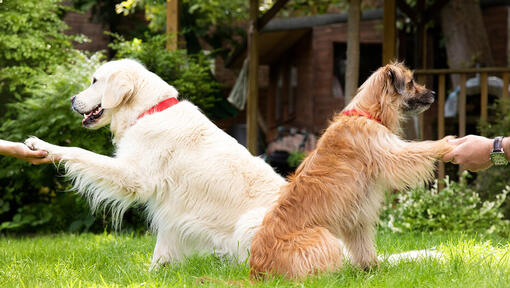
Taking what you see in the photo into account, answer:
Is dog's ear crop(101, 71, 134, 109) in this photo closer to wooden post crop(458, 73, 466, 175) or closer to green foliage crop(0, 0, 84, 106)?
green foliage crop(0, 0, 84, 106)

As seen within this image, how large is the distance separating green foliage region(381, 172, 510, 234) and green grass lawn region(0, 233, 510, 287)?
916 millimetres

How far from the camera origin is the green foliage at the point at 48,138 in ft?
23.0

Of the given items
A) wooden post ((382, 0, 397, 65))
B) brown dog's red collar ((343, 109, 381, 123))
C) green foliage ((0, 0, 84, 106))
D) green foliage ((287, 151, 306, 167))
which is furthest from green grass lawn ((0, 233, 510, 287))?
green foliage ((287, 151, 306, 167))

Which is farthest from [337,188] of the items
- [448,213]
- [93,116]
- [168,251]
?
[448,213]

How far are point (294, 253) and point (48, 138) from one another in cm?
459

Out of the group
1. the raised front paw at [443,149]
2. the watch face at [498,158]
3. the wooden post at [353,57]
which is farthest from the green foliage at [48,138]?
the watch face at [498,158]

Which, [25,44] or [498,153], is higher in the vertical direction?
[25,44]

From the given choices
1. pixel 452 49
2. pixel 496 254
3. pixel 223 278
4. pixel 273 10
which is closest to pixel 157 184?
pixel 223 278

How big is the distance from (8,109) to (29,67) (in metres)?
0.66

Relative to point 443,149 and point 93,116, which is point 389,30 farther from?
point 93,116

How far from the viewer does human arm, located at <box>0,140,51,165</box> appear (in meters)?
3.98

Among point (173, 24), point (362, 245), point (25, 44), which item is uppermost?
point (173, 24)

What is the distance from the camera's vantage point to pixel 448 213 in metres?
6.29

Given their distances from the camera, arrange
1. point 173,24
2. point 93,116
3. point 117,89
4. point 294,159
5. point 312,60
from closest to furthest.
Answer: point 117,89, point 93,116, point 173,24, point 294,159, point 312,60
